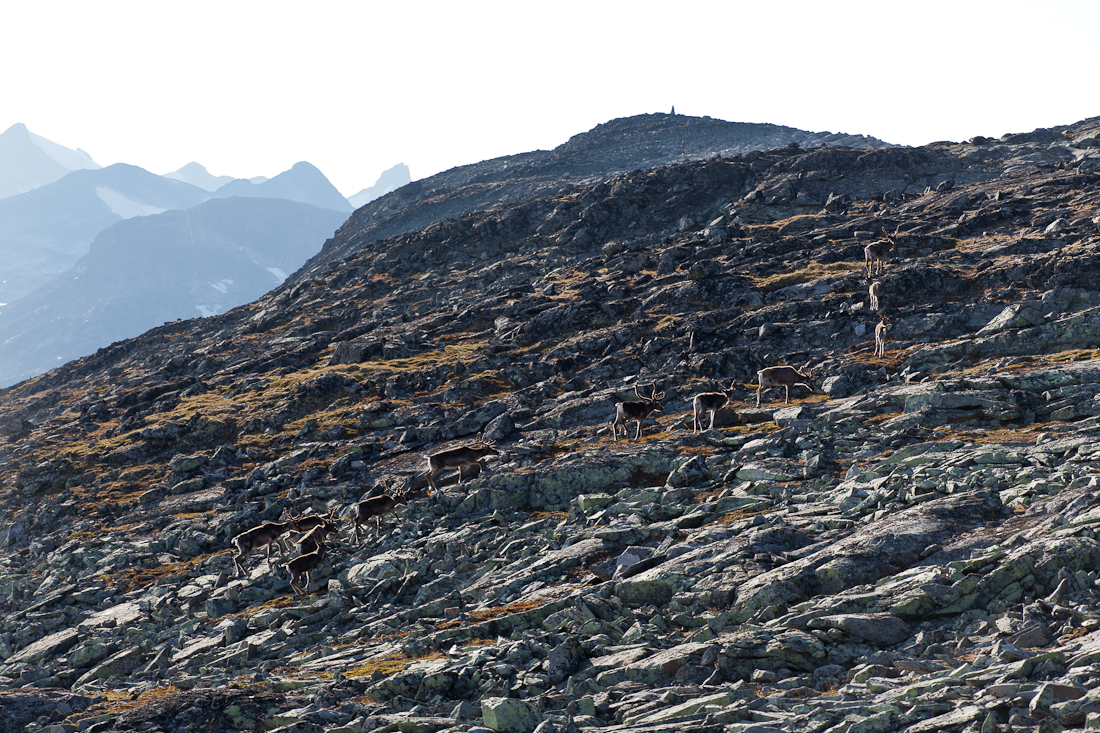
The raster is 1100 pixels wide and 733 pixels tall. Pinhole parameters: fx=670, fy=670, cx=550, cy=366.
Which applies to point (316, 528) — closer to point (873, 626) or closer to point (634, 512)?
point (634, 512)

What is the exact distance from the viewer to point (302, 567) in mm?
22234

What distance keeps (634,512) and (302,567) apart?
36.5 feet

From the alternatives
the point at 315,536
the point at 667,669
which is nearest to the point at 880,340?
the point at 667,669

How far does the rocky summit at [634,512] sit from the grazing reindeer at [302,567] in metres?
0.15

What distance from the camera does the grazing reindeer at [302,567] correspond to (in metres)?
22.0

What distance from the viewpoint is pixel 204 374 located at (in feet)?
233

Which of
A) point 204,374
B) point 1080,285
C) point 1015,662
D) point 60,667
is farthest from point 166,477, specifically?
point 1080,285

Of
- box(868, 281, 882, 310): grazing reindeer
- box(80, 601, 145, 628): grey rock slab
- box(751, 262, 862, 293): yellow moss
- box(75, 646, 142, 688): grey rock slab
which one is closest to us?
box(75, 646, 142, 688): grey rock slab

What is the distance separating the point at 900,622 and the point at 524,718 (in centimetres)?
696

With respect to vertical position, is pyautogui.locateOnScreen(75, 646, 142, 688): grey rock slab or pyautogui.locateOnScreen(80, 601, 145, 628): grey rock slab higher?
pyautogui.locateOnScreen(80, 601, 145, 628): grey rock slab

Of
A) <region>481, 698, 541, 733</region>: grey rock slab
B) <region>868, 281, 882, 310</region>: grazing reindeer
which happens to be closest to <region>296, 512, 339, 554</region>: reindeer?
<region>481, 698, 541, 733</region>: grey rock slab

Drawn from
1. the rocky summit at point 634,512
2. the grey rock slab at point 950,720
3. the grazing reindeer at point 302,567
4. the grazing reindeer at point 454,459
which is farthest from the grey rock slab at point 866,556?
the grazing reindeer at point 454,459

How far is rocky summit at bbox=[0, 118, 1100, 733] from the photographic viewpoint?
471 inches

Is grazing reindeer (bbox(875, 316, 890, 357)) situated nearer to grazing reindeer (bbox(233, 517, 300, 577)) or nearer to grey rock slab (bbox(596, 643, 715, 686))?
grey rock slab (bbox(596, 643, 715, 686))
